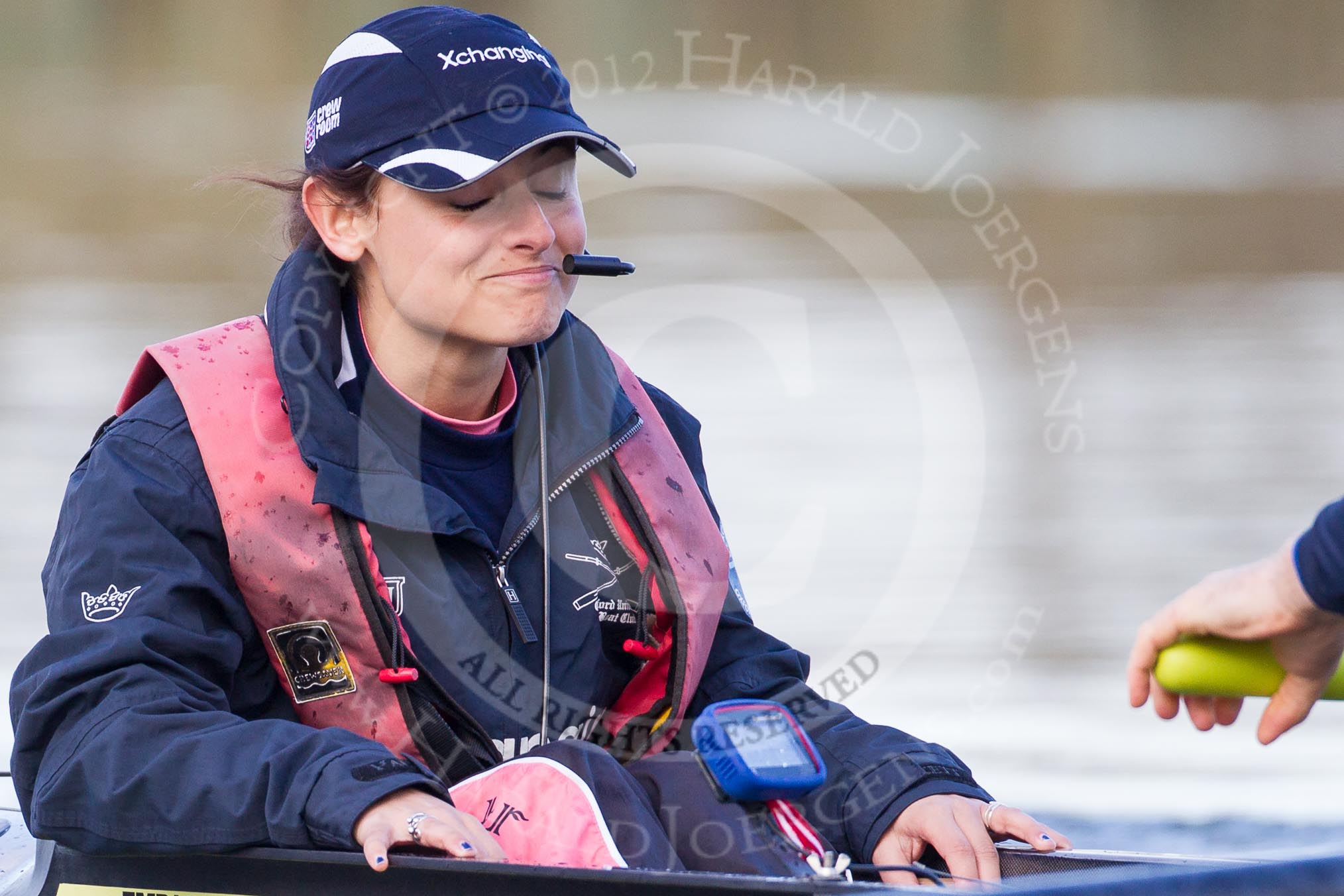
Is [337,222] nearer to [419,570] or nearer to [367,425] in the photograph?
Answer: [367,425]

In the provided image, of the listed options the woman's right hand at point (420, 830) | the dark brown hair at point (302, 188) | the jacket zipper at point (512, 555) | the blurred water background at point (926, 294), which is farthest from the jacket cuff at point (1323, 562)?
the dark brown hair at point (302, 188)

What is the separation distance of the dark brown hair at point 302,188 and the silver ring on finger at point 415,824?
60 cm

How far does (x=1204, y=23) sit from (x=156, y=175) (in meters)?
6.24

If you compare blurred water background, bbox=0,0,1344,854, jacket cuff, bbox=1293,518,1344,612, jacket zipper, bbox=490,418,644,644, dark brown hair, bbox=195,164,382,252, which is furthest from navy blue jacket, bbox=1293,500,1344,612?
dark brown hair, bbox=195,164,382,252

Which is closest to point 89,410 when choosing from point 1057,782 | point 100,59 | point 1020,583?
point 1020,583

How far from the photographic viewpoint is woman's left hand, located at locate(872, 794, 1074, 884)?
A: 4.64 feet

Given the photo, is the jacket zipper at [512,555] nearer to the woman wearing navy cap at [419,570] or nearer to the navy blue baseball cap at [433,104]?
the woman wearing navy cap at [419,570]

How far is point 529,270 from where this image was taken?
1484 millimetres

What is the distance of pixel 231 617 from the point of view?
54.1 inches

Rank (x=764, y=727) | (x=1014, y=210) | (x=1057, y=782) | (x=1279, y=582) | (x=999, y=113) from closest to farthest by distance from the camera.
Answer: (x=1279, y=582)
(x=764, y=727)
(x=1057, y=782)
(x=1014, y=210)
(x=999, y=113)

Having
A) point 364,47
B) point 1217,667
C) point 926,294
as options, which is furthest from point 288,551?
point 926,294

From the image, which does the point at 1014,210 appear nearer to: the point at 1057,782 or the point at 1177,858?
the point at 1057,782

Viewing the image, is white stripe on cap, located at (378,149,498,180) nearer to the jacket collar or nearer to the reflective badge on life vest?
the jacket collar

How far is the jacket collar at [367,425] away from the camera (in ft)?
4.67
